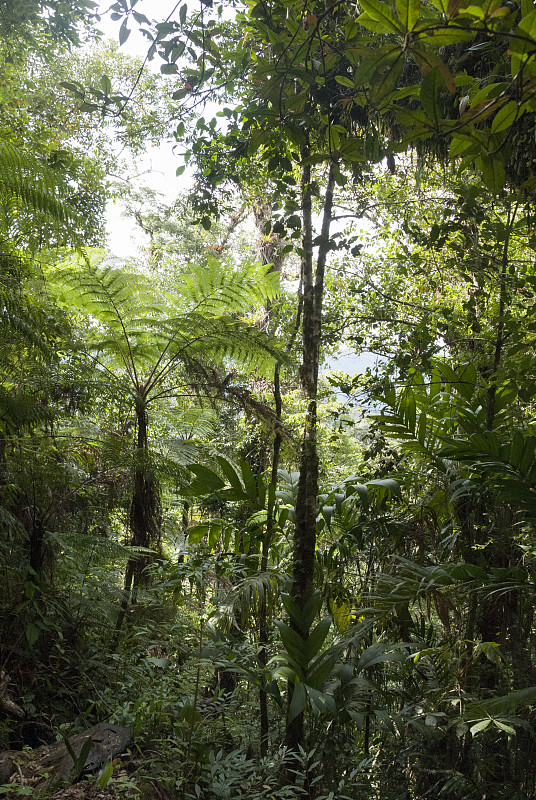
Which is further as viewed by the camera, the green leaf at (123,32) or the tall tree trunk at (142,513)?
the tall tree trunk at (142,513)

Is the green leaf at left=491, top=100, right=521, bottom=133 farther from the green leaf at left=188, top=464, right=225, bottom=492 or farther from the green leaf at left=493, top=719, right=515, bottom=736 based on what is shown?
the green leaf at left=188, top=464, right=225, bottom=492

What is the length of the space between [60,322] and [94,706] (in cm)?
224

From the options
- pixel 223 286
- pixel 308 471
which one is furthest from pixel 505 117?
pixel 223 286

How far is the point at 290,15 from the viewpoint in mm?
1362

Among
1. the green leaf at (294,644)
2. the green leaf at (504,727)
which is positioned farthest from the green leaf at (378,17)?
the green leaf at (294,644)

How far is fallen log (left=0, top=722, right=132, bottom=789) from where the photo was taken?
77.9 inches

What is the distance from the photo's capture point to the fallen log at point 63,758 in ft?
6.49

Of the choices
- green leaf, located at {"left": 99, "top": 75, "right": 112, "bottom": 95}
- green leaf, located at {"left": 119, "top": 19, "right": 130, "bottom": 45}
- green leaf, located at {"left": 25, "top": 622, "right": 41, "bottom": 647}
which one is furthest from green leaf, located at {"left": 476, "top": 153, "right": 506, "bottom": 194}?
green leaf, located at {"left": 25, "top": 622, "right": 41, "bottom": 647}

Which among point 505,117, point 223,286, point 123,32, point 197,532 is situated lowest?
point 197,532

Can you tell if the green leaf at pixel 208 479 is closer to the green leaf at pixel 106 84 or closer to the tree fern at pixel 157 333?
the tree fern at pixel 157 333

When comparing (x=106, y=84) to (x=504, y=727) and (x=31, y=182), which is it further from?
(x=504, y=727)

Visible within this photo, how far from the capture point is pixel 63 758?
2154 mm

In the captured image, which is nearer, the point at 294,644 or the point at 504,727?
the point at 504,727

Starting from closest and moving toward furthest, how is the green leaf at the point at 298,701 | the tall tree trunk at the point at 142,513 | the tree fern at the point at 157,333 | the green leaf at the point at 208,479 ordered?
the green leaf at the point at 298,701
the green leaf at the point at 208,479
the tall tree trunk at the point at 142,513
the tree fern at the point at 157,333
